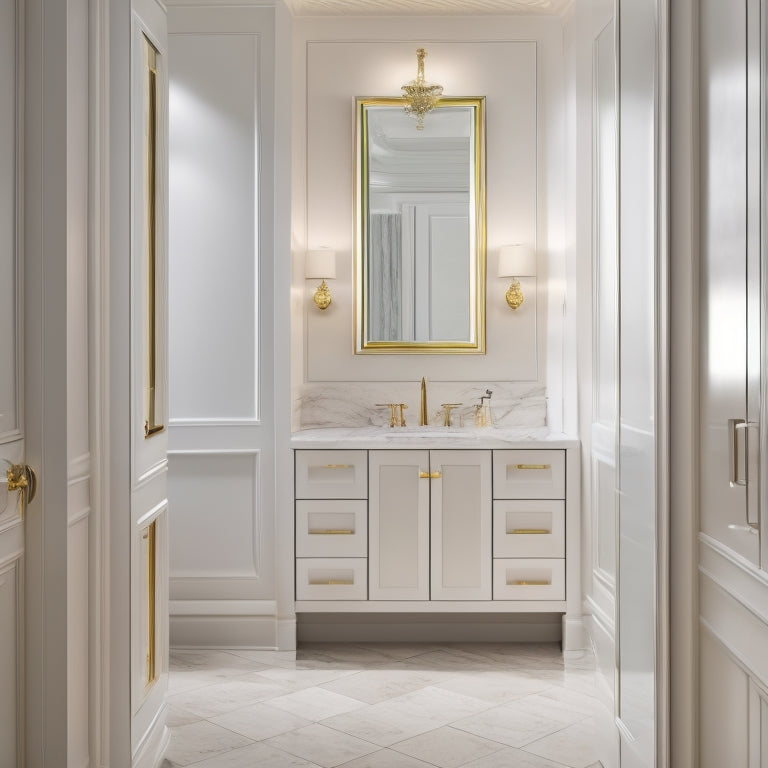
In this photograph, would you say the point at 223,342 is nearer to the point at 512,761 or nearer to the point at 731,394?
the point at 512,761

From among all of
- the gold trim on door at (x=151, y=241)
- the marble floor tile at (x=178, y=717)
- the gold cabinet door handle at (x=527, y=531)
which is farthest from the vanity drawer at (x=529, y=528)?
the gold trim on door at (x=151, y=241)

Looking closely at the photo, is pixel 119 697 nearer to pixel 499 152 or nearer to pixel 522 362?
pixel 522 362

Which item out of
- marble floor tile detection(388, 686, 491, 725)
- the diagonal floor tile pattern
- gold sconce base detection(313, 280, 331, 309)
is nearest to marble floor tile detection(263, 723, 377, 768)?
the diagonal floor tile pattern

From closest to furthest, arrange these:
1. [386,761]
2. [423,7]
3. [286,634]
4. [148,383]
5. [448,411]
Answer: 1. [148,383]
2. [386,761]
3. [286,634]
4. [423,7]
5. [448,411]

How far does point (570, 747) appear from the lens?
2805 mm

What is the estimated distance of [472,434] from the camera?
3.87 metres

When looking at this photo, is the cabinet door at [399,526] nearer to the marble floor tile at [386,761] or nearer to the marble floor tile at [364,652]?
the marble floor tile at [364,652]

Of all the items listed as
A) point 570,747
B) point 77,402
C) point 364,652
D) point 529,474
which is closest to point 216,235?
point 529,474

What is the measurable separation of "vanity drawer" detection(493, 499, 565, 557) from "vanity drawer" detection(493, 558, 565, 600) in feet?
0.11

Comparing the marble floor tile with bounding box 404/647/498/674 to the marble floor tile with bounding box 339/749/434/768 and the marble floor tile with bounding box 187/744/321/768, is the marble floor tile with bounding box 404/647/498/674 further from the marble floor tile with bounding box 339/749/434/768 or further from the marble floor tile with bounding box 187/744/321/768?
the marble floor tile with bounding box 187/744/321/768

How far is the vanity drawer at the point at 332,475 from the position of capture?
12.2ft

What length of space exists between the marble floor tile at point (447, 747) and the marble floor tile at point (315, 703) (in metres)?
0.35

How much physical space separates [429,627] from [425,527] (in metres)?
0.53

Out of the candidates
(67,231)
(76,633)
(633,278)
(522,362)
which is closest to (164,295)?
(67,231)
